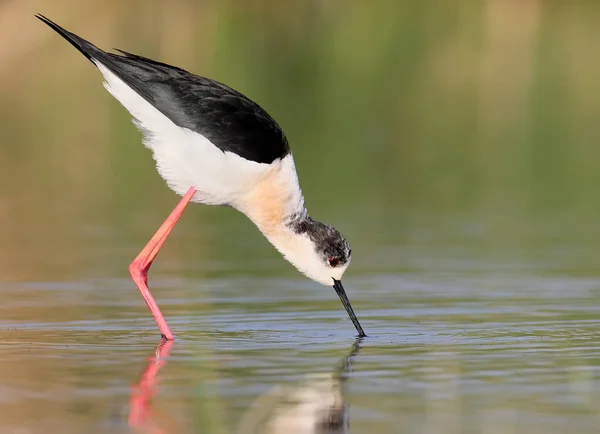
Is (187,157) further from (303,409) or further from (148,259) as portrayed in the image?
(303,409)

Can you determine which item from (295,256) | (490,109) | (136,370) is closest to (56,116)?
(490,109)

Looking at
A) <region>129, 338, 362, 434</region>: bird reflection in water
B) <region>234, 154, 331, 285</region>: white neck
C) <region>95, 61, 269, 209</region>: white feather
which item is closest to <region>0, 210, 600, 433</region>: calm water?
<region>129, 338, 362, 434</region>: bird reflection in water

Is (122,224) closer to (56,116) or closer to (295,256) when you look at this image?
(295,256)

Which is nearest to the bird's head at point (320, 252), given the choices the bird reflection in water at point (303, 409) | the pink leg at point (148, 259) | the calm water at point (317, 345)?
the calm water at point (317, 345)

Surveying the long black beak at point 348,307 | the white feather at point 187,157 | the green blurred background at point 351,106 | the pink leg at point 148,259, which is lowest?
the green blurred background at point 351,106

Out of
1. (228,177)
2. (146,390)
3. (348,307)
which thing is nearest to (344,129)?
(228,177)

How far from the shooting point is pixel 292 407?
5.43 meters

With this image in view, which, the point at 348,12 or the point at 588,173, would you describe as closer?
the point at 588,173

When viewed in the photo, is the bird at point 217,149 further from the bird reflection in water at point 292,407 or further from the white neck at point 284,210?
the bird reflection in water at point 292,407

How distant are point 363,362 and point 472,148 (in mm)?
9782

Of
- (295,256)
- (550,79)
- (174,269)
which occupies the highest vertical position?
(295,256)

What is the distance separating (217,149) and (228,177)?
19 centimetres

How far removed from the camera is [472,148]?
1602 centimetres

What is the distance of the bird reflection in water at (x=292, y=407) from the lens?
5.11 meters
